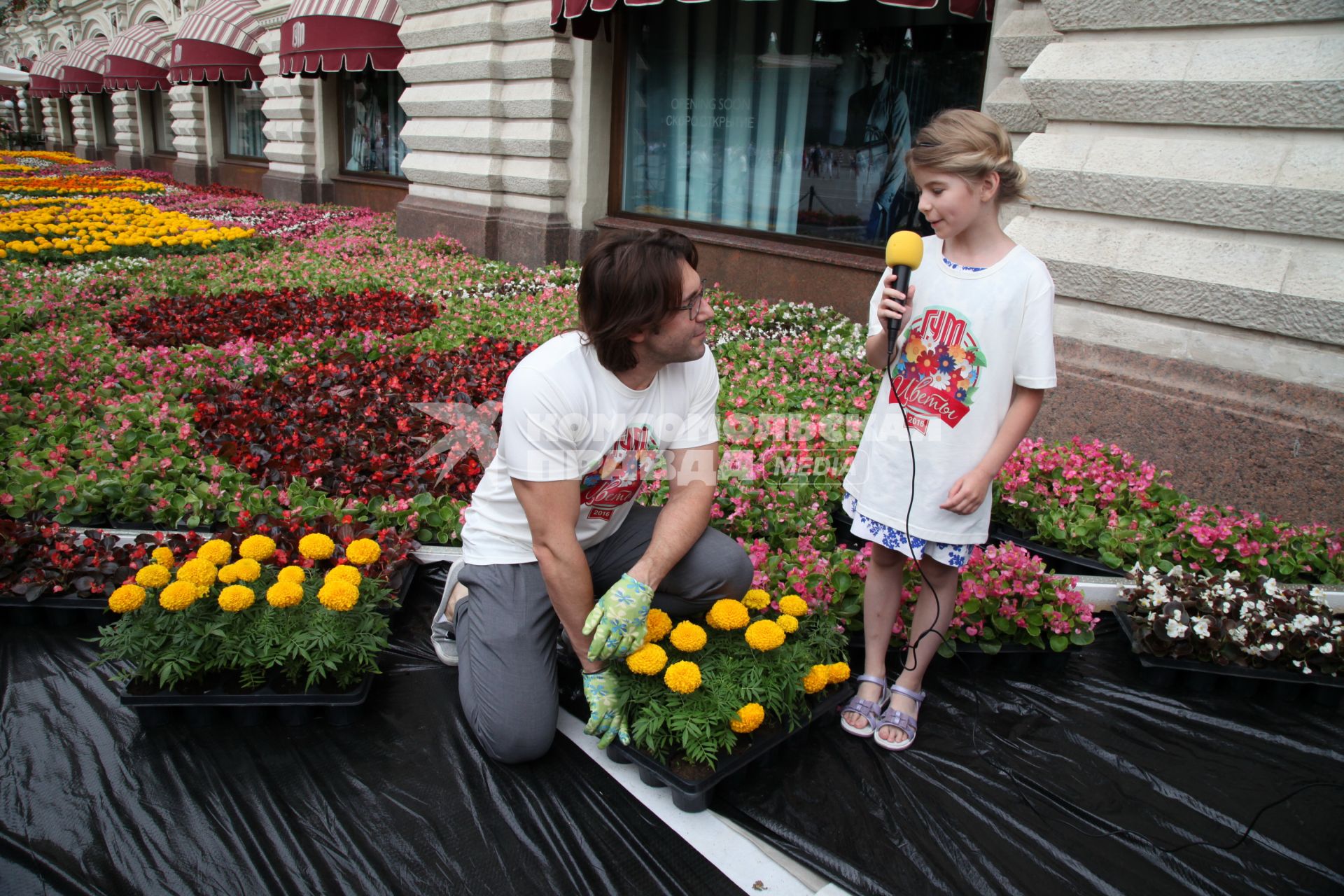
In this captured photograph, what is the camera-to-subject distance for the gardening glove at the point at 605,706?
7.56 feet

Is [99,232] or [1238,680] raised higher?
[99,232]

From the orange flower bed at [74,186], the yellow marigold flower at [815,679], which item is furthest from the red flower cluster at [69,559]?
the orange flower bed at [74,186]

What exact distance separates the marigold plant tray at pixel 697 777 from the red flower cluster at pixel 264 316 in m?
4.91

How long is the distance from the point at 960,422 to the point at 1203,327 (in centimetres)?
283

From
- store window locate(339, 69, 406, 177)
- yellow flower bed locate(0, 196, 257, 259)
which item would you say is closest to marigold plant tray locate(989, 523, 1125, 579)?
yellow flower bed locate(0, 196, 257, 259)

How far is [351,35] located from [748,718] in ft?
45.2

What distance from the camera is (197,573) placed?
247cm

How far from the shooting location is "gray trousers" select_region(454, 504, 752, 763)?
2.39m

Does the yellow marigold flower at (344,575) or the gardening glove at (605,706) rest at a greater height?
the yellow marigold flower at (344,575)

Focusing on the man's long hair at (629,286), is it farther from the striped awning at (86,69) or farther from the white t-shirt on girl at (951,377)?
the striped awning at (86,69)

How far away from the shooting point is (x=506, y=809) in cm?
225

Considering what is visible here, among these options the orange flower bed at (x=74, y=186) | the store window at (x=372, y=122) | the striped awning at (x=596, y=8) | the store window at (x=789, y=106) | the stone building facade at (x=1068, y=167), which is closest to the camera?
the stone building facade at (x=1068, y=167)

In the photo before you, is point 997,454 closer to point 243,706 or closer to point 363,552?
point 363,552

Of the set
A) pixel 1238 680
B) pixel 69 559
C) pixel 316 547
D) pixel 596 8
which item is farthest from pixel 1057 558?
pixel 596 8
